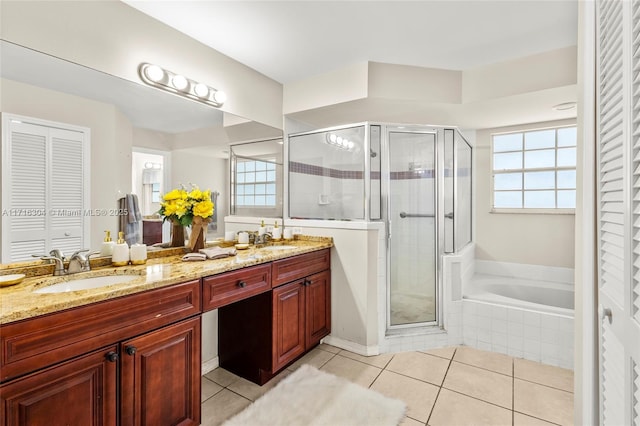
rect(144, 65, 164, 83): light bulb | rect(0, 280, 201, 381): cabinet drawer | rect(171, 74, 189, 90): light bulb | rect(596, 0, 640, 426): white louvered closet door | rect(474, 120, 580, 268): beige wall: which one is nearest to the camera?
rect(596, 0, 640, 426): white louvered closet door

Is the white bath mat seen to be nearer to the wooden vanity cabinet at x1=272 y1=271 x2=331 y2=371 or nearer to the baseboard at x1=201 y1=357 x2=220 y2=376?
the wooden vanity cabinet at x1=272 y1=271 x2=331 y2=371

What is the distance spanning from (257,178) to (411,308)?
1830 millimetres

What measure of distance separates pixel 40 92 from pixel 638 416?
2.58 meters

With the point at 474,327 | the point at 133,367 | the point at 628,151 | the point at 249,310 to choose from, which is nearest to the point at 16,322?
the point at 133,367

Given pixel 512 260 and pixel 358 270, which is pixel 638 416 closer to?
pixel 358 270

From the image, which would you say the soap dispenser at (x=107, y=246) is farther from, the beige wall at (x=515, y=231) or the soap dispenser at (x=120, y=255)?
the beige wall at (x=515, y=231)

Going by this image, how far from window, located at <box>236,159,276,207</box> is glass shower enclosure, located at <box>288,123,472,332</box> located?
0.64 ft

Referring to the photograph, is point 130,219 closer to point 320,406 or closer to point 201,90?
point 201,90

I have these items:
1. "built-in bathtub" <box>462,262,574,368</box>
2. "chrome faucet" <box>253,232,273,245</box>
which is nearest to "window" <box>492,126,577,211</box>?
"built-in bathtub" <box>462,262,574,368</box>

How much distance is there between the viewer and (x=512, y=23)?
2023 millimetres

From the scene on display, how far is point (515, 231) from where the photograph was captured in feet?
11.9

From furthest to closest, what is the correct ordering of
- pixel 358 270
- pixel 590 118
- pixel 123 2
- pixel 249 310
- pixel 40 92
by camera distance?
pixel 358 270, pixel 249 310, pixel 123 2, pixel 40 92, pixel 590 118

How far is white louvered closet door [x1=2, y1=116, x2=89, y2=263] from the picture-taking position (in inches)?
56.3

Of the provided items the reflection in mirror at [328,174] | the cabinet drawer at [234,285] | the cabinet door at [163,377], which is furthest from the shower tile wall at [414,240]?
the cabinet door at [163,377]
